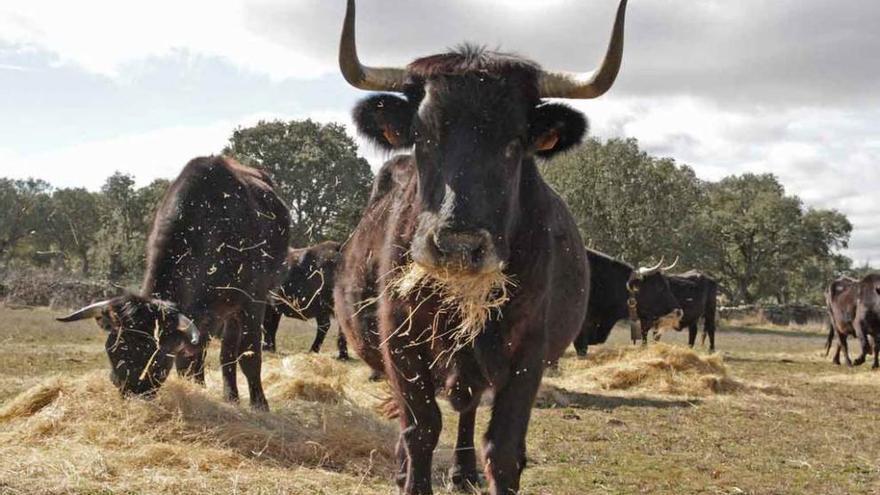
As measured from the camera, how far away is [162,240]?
823cm

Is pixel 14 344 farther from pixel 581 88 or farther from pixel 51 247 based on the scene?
pixel 51 247

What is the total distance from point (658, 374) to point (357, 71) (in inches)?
417

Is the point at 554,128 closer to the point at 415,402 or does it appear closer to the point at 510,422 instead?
the point at 510,422

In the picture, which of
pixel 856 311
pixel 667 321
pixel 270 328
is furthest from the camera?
pixel 856 311

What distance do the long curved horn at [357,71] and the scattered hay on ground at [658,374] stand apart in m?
9.44

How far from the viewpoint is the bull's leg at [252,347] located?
896cm

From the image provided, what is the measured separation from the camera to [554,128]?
14.5 ft

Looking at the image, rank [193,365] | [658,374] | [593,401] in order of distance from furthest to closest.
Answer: [658,374] < [593,401] < [193,365]

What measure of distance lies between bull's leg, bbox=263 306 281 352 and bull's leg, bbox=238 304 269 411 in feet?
29.6

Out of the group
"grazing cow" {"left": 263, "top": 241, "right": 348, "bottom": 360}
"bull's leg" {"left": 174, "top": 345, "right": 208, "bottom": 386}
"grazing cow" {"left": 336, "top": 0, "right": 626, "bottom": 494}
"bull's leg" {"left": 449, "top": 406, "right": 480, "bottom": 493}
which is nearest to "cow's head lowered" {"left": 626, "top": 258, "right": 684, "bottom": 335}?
"grazing cow" {"left": 263, "top": 241, "right": 348, "bottom": 360}

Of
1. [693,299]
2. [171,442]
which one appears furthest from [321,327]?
[171,442]

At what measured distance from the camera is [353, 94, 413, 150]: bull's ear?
15.0 feet

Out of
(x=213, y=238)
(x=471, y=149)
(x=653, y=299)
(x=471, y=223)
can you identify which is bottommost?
(x=653, y=299)

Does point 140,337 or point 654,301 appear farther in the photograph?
point 654,301
